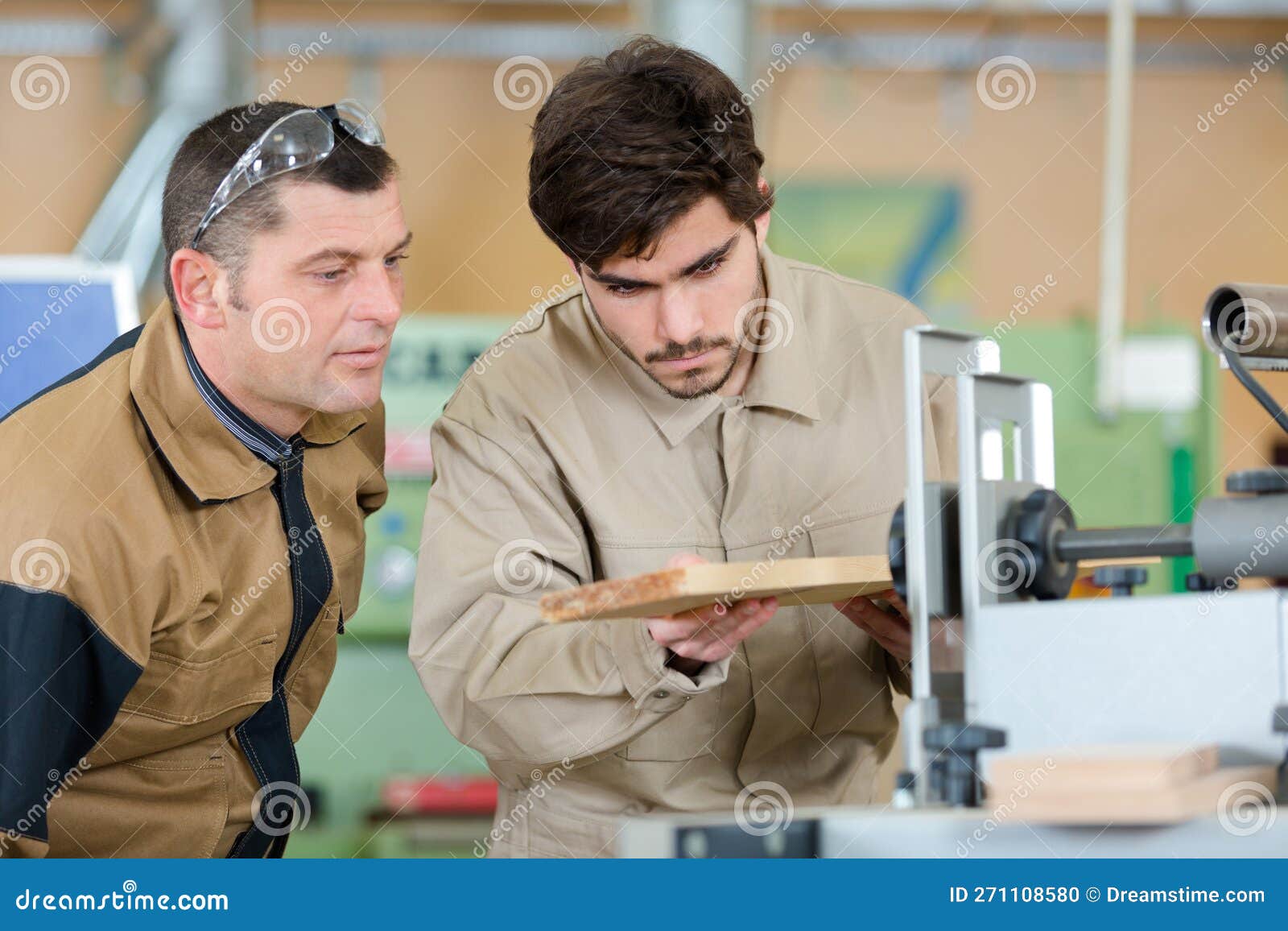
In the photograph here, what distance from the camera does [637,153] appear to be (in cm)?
A: 142

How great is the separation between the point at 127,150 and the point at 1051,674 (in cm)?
296

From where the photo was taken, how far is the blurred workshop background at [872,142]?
3064mm

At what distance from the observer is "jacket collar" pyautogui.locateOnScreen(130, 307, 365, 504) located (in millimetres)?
1475

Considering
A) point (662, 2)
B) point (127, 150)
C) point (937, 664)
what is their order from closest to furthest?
point (937, 664) < point (662, 2) < point (127, 150)

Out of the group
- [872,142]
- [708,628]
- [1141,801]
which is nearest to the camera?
[1141,801]

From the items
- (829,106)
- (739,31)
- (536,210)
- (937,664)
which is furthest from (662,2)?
(937,664)

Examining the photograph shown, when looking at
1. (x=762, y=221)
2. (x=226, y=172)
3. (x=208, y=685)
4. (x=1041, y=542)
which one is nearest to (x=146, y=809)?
(x=208, y=685)

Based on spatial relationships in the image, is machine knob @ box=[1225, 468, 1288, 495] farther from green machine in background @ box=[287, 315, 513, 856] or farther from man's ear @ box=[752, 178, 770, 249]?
green machine in background @ box=[287, 315, 513, 856]

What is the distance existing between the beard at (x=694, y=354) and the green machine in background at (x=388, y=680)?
1.47 metres

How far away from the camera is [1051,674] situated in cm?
84

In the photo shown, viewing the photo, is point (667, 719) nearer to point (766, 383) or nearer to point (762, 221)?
point (766, 383)

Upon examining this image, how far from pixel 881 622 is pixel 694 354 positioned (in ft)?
1.11

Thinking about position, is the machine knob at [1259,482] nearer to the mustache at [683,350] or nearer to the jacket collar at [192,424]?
the mustache at [683,350]

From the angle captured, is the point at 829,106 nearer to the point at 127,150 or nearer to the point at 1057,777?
the point at 127,150
